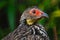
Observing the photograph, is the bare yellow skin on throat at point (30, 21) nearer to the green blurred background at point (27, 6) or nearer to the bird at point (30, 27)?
the bird at point (30, 27)

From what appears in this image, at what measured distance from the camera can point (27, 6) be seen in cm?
489

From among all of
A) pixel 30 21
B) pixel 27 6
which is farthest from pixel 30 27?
pixel 27 6

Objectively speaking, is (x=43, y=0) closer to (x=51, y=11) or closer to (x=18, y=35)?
(x=51, y=11)

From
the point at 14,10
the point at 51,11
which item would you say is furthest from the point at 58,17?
the point at 14,10

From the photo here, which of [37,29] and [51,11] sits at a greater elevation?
[51,11]

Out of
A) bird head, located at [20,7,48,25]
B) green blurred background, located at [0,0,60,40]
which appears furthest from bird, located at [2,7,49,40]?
green blurred background, located at [0,0,60,40]

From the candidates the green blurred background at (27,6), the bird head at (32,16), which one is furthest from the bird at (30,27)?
the green blurred background at (27,6)

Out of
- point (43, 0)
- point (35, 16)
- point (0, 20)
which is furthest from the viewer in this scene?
point (0, 20)

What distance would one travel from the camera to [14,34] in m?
3.80

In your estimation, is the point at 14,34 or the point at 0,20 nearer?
the point at 14,34

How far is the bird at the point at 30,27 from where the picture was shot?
3711 mm

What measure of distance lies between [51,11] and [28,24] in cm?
113

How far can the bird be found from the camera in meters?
3.71

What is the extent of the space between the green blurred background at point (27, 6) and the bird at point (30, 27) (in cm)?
80
